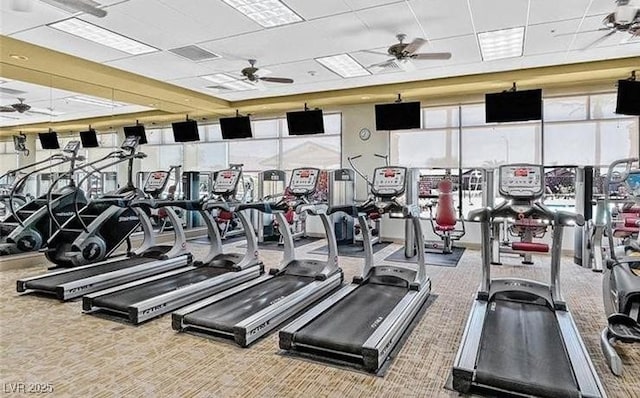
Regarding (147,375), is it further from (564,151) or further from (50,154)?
(564,151)

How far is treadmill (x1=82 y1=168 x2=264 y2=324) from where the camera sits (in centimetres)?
403

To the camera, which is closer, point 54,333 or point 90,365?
point 90,365

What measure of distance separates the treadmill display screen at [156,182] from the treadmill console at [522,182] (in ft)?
16.5

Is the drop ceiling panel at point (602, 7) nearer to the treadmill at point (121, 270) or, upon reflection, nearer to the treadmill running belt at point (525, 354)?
the treadmill running belt at point (525, 354)

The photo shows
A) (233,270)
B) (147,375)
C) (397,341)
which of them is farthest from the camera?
(233,270)

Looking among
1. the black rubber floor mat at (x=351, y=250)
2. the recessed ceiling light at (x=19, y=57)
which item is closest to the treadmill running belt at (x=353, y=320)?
the black rubber floor mat at (x=351, y=250)

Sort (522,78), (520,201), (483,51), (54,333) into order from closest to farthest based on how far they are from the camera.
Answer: (54,333) < (520,201) < (483,51) < (522,78)

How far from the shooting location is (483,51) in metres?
5.79

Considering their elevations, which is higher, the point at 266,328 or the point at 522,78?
the point at 522,78

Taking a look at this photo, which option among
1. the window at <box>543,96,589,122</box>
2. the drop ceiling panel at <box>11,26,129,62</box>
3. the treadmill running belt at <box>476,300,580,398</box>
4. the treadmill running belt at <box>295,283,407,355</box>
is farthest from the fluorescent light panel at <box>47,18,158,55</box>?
the window at <box>543,96,589,122</box>

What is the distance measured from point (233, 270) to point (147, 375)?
2598 mm

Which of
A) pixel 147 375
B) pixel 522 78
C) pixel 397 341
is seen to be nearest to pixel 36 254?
pixel 147 375

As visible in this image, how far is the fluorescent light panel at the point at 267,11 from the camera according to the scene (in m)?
4.26

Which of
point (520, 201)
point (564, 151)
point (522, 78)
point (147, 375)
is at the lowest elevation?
point (147, 375)
